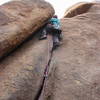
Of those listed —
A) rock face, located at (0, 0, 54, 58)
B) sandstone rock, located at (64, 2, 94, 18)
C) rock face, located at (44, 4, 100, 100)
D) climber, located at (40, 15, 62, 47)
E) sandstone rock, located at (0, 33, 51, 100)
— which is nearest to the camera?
sandstone rock, located at (0, 33, 51, 100)

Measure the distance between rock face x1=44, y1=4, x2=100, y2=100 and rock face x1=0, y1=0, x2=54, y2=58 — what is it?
738 millimetres

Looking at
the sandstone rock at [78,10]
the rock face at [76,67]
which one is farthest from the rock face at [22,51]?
the sandstone rock at [78,10]

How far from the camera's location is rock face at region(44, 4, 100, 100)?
151 inches

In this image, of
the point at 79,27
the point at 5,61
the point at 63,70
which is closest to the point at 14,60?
the point at 5,61

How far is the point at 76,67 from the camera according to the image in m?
4.38

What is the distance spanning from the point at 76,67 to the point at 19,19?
163 centimetres

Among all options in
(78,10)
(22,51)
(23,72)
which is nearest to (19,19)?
(22,51)

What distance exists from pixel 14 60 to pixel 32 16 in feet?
4.79

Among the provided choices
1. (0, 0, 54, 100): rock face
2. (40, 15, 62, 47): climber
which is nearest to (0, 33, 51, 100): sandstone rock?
(0, 0, 54, 100): rock face

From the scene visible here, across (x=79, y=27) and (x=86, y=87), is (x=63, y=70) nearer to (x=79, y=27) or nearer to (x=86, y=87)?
(x=86, y=87)

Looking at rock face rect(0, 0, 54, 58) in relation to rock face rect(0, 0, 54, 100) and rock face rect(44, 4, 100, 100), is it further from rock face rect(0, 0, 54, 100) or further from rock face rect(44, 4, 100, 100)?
rock face rect(44, 4, 100, 100)

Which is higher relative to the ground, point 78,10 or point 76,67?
point 78,10

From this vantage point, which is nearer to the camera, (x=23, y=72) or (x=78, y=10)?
(x=23, y=72)

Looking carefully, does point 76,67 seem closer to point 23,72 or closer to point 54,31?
point 23,72
